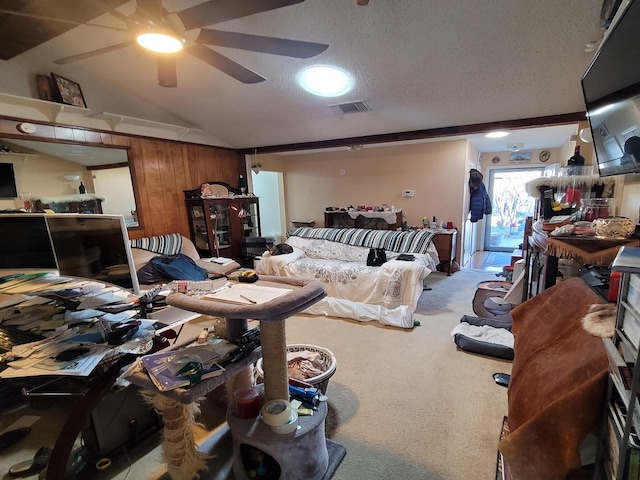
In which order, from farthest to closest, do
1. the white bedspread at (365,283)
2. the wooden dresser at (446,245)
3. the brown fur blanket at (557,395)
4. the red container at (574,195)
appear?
1. the wooden dresser at (446,245)
2. the white bedspread at (365,283)
3. the red container at (574,195)
4. the brown fur blanket at (557,395)

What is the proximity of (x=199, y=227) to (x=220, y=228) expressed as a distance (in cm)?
31

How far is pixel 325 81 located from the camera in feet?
9.75

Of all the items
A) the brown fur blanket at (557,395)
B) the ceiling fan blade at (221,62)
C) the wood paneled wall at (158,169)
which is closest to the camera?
the brown fur blanket at (557,395)

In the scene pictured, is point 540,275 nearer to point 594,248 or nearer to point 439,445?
point 594,248

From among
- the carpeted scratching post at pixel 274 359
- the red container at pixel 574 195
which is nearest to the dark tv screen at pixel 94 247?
the carpeted scratching post at pixel 274 359

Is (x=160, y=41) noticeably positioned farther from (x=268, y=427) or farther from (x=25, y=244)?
(x=268, y=427)

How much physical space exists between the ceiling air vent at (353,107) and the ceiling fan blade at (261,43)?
165cm

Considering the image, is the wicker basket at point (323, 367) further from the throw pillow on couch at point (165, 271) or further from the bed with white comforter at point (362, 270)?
the throw pillow on couch at point (165, 271)

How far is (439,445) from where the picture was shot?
Answer: 5.32 feet

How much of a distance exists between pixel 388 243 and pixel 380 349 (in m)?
1.86

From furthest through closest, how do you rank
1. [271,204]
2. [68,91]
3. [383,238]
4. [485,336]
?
1. [271,204]
2. [383,238]
3. [68,91]
4. [485,336]

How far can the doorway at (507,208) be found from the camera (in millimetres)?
6113

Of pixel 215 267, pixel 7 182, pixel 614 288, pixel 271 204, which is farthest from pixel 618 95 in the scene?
pixel 271 204

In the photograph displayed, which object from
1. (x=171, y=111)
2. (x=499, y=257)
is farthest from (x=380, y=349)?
(x=499, y=257)
